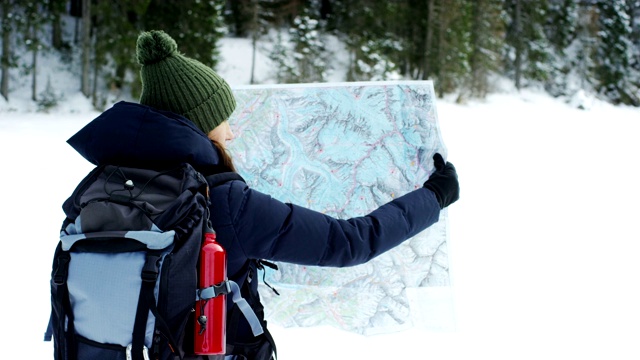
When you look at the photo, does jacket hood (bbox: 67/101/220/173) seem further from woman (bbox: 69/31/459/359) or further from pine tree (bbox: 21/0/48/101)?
pine tree (bbox: 21/0/48/101)

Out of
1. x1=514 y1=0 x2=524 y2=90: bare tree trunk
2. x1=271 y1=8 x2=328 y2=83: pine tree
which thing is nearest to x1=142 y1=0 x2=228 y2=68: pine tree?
x1=271 y1=8 x2=328 y2=83: pine tree

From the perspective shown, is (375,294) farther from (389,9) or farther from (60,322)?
(389,9)

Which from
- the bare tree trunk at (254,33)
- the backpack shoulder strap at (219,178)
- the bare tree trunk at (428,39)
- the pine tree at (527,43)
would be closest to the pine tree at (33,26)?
the bare tree trunk at (254,33)

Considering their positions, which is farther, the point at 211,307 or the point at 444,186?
the point at 444,186

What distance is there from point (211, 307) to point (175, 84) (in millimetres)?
657

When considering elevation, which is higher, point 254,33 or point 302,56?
point 254,33

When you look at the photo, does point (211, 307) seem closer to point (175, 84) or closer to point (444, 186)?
point (175, 84)

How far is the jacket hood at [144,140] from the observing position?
64.6 inches

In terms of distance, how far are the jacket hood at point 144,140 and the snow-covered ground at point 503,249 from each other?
5.03 feet

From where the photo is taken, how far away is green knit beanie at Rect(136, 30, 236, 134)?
6.05 feet

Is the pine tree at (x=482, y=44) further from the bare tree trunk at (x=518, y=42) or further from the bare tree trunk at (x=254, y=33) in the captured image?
the bare tree trunk at (x=254, y=33)

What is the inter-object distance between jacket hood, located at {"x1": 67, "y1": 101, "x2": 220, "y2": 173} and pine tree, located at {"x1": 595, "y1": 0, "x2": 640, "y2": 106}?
32.3 metres

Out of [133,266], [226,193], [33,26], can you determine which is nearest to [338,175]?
[226,193]

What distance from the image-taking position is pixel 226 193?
1.67 m
